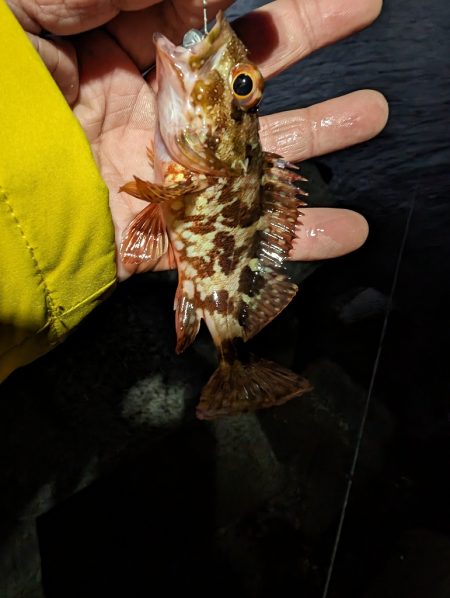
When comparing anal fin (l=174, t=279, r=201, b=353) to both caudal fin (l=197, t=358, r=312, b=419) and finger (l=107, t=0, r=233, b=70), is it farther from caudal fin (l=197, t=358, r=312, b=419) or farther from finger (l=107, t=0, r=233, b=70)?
finger (l=107, t=0, r=233, b=70)

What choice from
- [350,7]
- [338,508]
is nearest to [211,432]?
[338,508]

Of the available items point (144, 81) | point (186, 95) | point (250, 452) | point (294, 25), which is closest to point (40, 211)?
point (186, 95)

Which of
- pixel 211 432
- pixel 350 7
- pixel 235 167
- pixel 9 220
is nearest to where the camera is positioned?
pixel 9 220

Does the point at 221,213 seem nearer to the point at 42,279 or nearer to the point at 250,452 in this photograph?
the point at 42,279

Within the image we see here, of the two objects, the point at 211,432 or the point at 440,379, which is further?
the point at 440,379

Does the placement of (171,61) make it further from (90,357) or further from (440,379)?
(440,379)
